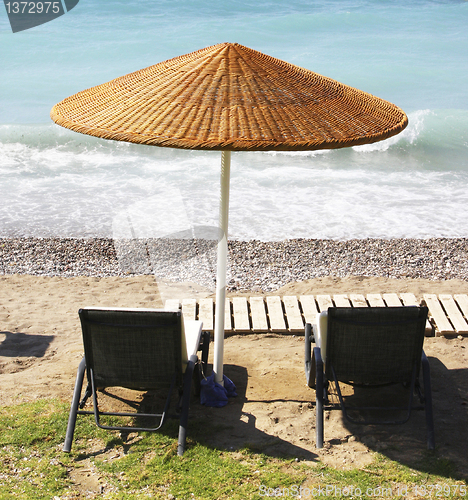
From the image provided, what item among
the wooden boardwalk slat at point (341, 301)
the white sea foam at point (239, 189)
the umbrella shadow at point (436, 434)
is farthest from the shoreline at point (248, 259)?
the umbrella shadow at point (436, 434)

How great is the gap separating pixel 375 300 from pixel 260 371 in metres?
1.64

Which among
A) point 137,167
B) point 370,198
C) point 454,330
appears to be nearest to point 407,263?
point 454,330

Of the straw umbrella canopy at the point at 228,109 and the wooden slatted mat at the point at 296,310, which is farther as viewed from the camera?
the wooden slatted mat at the point at 296,310

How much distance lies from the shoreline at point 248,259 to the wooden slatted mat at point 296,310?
93 centimetres

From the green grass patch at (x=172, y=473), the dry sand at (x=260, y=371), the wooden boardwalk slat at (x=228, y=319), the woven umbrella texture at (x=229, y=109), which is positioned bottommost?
the dry sand at (x=260, y=371)

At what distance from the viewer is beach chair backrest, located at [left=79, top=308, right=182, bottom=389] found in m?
3.20

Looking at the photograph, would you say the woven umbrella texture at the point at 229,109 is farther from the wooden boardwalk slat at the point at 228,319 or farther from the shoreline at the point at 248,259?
Answer: the shoreline at the point at 248,259

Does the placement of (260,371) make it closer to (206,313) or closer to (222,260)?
(206,313)

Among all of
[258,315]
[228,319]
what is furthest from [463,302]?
[228,319]

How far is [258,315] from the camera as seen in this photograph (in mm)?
5035

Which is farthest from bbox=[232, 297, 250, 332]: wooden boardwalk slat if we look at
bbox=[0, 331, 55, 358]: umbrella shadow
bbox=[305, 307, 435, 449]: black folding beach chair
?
bbox=[0, 331, 55, 358]: umbrella shadow

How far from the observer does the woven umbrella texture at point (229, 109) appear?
253 centimetres

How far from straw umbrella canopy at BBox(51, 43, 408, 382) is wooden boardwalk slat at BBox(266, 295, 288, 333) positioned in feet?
5.70

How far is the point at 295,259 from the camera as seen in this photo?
23.4 feet
